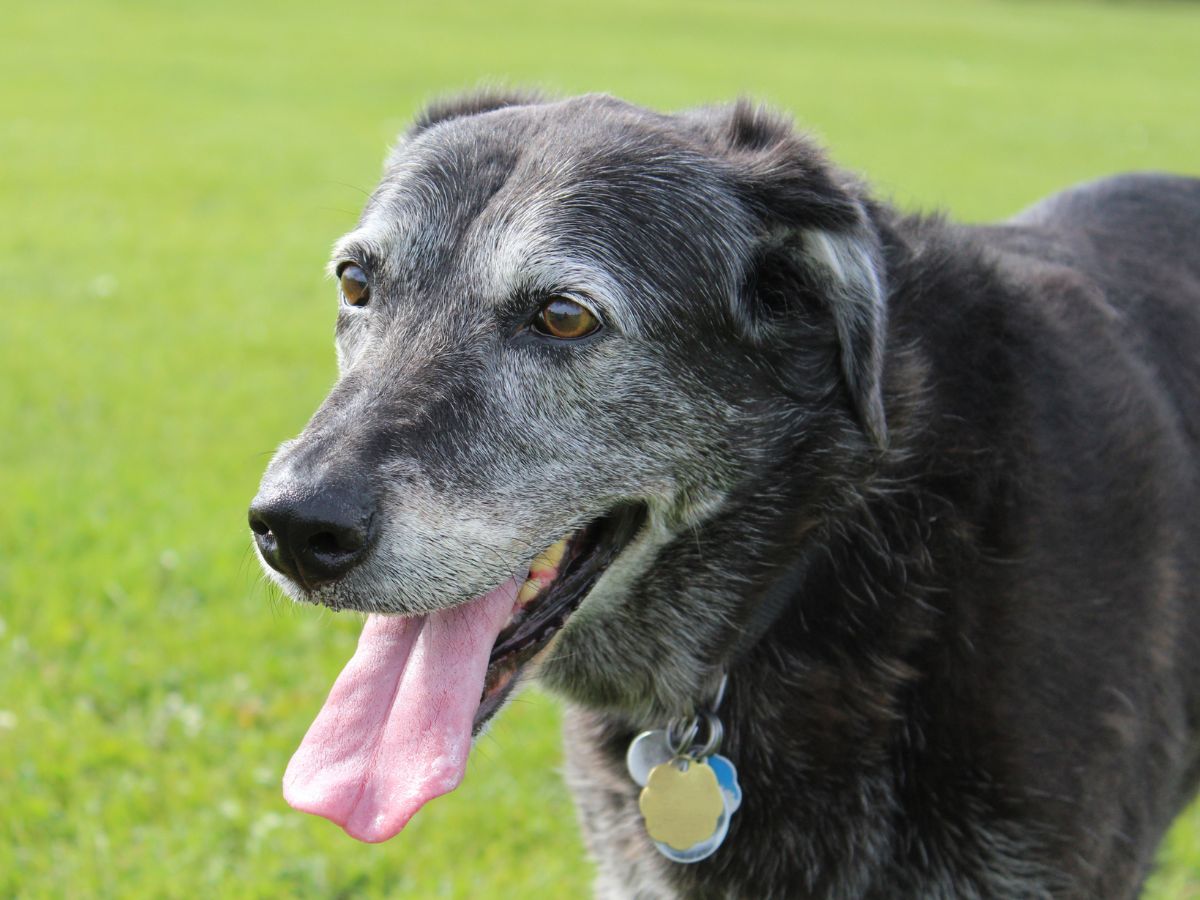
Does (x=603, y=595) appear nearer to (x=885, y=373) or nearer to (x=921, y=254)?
(x=885, y=373)

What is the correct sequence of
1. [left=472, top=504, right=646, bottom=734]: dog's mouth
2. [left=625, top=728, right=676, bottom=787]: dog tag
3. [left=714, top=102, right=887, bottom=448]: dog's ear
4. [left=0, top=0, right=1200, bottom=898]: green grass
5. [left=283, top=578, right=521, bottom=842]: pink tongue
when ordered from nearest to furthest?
[left=283, top=578, right=521, bottom=842]: pink tongue → [left=472, top=504, right=646, bottom=734]: dog's mouth → [left=714, top=102, right=887, bottom=448]: dog's ear → [left=625, top=728, right=676, bottom=787]: dog tag → [left=0, top=0, right=1200, bottom=898]: green grass

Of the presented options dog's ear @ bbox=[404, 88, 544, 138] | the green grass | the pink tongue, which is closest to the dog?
the pink tongue

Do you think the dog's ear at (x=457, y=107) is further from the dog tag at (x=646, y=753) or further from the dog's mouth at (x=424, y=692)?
the dog tag at (x=646, y=753)

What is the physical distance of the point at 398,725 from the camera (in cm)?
288

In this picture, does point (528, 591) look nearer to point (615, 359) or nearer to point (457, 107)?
point (615, 359)

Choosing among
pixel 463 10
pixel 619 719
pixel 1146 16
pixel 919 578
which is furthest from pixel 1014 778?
pixel 1146 16

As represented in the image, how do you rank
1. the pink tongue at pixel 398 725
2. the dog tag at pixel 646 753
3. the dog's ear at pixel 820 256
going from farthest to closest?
the dog tag at pixel 646 753
the dog's ear at pixel 820 256
the pink tongue at pixel 398 725

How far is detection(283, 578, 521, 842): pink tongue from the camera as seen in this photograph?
281cm

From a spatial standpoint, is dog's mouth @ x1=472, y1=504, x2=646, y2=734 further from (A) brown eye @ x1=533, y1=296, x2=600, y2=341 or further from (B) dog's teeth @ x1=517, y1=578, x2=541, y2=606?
(A) brown eye @ x1=533, y1=296, x2=600, y2=341

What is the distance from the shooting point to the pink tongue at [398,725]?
9.21 ft

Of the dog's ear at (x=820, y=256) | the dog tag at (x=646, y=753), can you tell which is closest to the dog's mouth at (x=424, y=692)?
the dog tag at (x=646, y=753)

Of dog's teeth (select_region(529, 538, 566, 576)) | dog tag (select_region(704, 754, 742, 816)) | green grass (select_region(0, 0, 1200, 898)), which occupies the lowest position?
green grass (select_region(0, 0, 1200, 898))

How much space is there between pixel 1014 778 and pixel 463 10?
1356 inches

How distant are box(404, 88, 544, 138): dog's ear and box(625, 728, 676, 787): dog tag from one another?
1.93 meters
